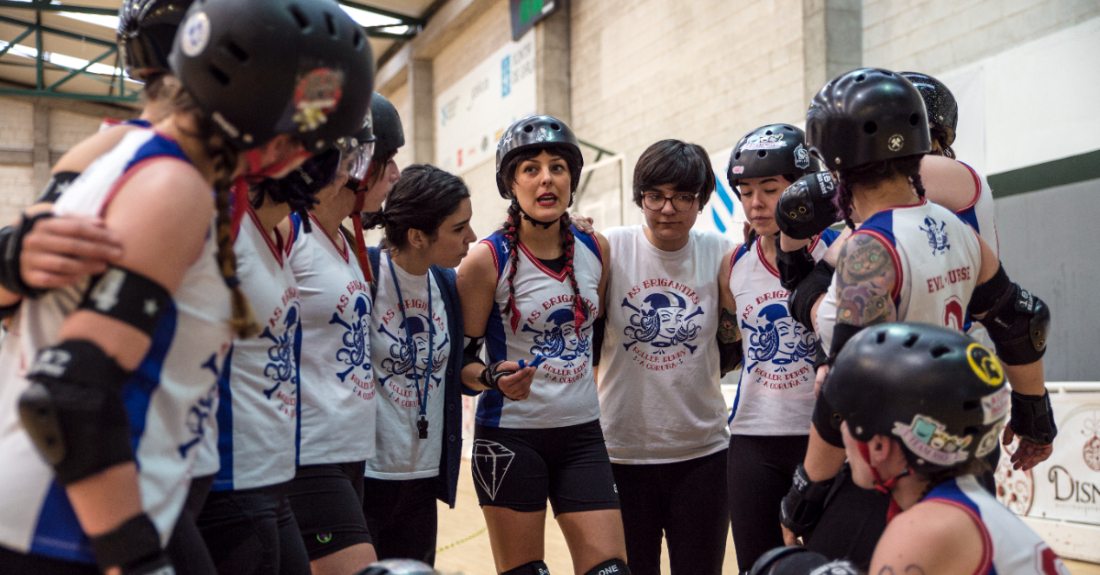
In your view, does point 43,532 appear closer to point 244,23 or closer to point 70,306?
point 70,306

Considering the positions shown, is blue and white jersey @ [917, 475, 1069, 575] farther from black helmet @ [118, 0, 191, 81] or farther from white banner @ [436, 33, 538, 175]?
white banner @ [436, 33, 538, 175]

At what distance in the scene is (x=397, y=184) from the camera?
2.96m

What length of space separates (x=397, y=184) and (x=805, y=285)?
1.45m

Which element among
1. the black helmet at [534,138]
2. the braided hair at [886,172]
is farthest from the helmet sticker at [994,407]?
the black helmet at [534,138]

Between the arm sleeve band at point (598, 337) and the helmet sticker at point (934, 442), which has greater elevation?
the arm sleeve band at point (598, 337)

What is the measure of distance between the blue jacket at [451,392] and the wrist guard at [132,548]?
1694 millimetres

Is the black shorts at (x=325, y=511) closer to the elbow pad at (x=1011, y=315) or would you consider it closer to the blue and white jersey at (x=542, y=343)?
the blue and white jersey at (x=542, y=343)

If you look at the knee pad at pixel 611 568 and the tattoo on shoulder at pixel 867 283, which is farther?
the knee pad at pixel 611 568

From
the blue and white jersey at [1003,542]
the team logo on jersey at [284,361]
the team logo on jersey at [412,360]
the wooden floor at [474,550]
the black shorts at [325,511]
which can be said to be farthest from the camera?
the wooden floor at [474,550]

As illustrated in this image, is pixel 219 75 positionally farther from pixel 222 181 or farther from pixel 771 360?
pixel 771 360

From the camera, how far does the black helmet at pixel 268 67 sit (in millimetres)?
1234

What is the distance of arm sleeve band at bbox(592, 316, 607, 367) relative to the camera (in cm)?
323

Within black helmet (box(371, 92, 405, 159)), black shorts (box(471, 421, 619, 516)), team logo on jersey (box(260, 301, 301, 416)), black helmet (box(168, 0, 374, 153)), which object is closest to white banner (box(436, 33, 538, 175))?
black helmet (box(371, 92, 405, 159))

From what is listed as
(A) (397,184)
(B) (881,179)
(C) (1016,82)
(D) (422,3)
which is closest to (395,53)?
(D) (422,3)
